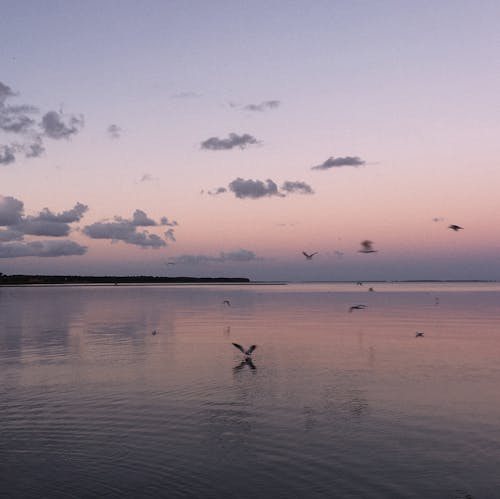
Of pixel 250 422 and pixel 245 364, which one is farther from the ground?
pixel 245 364

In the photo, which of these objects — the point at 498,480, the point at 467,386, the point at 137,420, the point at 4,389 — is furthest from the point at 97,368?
the point at 498,480

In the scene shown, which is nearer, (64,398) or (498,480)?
(498,480)

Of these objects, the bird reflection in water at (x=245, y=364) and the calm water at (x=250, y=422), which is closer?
the calm water at (x=250, y=422)

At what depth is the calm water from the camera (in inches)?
569

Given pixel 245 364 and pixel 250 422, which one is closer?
pixel 250 422

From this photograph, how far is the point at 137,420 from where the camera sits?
20266 millimetres

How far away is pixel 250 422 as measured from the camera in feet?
65.4

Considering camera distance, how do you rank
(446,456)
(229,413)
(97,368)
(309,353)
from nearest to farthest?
(446,456) → (229,413) → (97,368) → (309,353)

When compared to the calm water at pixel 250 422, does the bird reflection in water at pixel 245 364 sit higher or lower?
higher

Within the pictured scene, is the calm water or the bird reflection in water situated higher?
the bird reflection in water

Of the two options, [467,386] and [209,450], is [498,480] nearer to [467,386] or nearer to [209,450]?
[209,450]

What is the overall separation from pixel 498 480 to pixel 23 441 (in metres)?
14.2

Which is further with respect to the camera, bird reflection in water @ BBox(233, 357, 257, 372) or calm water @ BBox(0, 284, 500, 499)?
bird reflection in water @ BBox(233, 357, 257, 372)

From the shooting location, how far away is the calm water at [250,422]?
1445 cm
